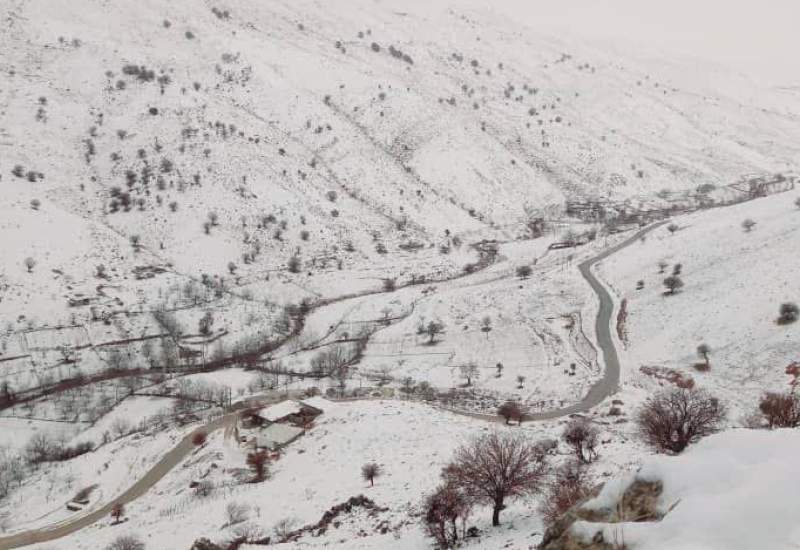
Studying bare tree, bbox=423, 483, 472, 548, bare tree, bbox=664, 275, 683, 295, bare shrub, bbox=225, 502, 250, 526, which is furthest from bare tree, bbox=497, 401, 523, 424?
bare tree, bbox=664, 275, 683, 295

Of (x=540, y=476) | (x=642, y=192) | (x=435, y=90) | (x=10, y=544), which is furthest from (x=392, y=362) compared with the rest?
(x=435, y=90)

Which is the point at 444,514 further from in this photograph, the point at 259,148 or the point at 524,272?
the point at 259,148

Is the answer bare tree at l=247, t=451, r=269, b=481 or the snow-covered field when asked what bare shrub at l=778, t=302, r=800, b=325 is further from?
bare tree at l=247, t=451, r=269, b=481

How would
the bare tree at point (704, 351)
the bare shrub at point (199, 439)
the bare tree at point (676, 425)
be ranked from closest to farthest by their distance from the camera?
the bare tree at point (676, 425) → the bare shrub at point (199, 439) → the bare tree at point (704, 351)

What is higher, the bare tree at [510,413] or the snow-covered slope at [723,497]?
the snow-covered slope at [723,497]

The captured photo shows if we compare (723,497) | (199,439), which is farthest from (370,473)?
(723,497)

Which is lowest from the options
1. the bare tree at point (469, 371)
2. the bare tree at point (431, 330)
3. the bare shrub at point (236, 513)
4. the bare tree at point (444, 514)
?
the bare tree at point (469, 371)

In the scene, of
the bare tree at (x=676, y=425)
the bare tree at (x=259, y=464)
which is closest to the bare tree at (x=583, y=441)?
the bare tree at (x=676, y=425)

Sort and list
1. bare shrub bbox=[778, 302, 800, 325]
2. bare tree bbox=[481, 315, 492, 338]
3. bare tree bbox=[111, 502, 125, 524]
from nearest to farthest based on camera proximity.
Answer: bare tree bbox=[111, 502, 125, 524], bare shrub bbox=[778, 302, 800, 325], bare tree bbox=[481, 315, 492, 338]

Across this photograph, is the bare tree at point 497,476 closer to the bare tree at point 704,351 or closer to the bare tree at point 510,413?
the bare tree at point 510,413

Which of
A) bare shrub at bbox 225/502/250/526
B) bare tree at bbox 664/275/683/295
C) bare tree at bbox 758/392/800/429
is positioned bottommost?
bare shrub at bbox 225/502/250/526

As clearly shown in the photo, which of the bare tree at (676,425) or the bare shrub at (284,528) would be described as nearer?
the bare tree at (676,425)

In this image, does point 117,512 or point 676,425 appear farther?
point 117,512
